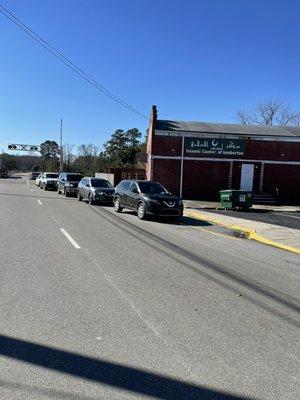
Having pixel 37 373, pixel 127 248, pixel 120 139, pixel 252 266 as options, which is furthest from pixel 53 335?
pixel 120 139

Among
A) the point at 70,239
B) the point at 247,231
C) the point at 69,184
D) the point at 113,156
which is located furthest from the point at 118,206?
the point at 113,156

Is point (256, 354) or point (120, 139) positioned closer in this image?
point (256, 354)

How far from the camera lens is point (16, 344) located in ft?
16.2

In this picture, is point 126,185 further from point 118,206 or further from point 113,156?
point 113,156

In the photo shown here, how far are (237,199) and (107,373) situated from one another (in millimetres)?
22743

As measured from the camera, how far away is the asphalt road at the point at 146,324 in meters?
4.13

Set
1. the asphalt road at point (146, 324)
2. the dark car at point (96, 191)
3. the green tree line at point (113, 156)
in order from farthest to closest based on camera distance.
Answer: the green tree line at point (113, 156) → the dark car at point (96, 191) → the asphalt road at point (146, 324)

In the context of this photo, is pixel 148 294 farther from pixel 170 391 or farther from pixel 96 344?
pixel 170 391

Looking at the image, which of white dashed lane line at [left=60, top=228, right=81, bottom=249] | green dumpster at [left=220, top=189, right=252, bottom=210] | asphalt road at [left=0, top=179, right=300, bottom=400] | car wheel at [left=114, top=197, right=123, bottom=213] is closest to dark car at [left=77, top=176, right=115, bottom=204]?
car wheel at [left=114, top=197, right=123, bottom=213]

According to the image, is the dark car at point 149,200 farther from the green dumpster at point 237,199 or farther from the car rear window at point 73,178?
the car rear window at point 73,178

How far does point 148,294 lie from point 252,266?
3467 millimetres

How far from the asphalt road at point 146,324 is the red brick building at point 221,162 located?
910 inches

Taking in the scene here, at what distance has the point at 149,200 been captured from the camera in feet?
64.1

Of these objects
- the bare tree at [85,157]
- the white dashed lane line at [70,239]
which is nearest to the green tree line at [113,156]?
the bare tree at [85,157]
